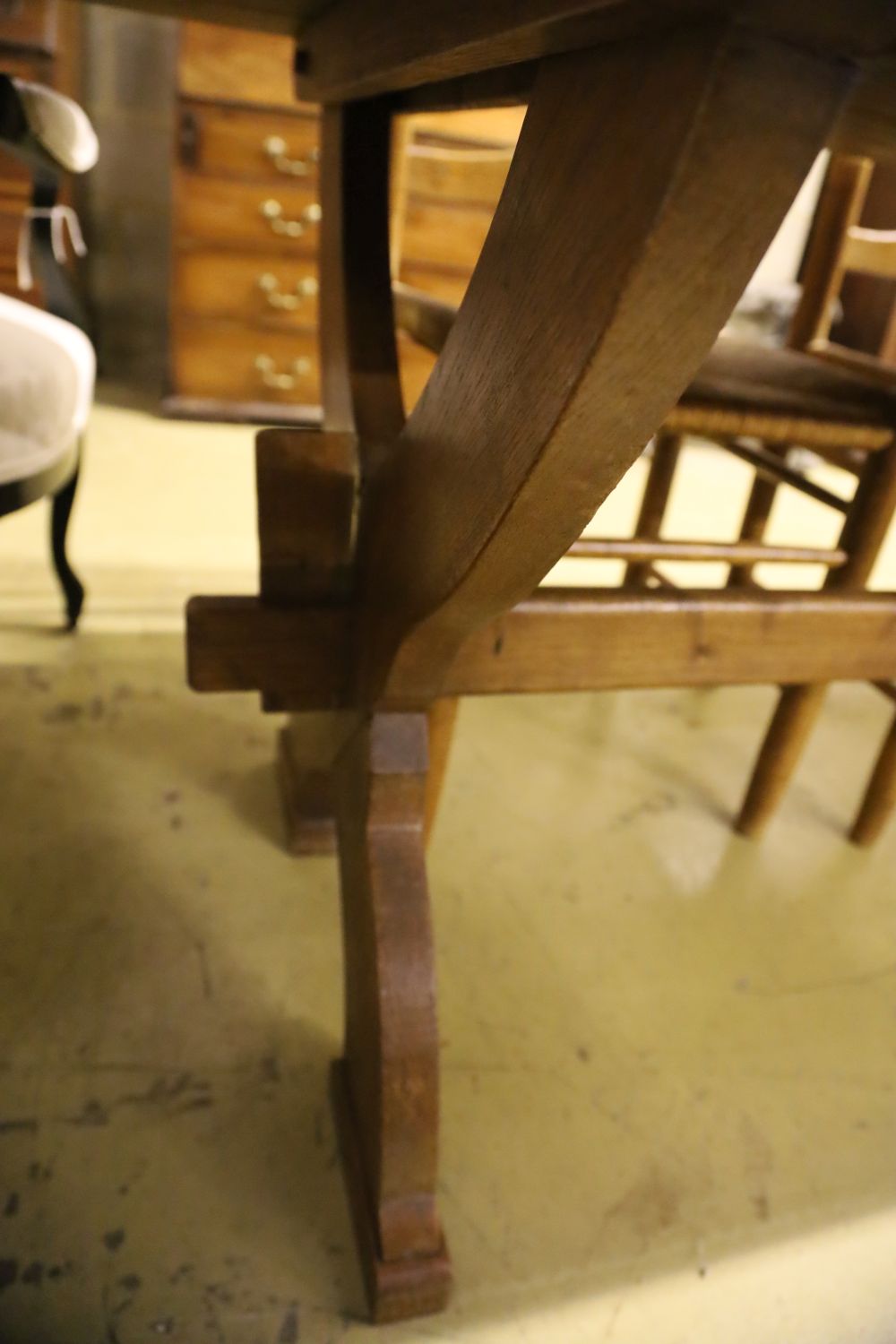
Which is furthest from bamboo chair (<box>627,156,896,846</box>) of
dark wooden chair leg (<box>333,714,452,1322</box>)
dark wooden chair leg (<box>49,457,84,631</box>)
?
dark wooden chair leg (<box>49,457,84,631</box>)

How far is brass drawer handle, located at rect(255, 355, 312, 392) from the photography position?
2.44 m

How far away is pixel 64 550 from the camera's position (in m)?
1.38

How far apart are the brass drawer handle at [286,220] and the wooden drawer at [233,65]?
22 cm

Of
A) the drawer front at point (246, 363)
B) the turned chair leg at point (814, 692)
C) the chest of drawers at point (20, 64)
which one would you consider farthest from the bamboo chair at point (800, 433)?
the chest of drawers at point (20, 64)

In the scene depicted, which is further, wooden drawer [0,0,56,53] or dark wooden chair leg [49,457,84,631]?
wooden drawer [0,0,56,53]

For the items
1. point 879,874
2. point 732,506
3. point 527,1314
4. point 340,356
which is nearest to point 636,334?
point 340,356

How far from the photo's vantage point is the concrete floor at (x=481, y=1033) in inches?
26.9

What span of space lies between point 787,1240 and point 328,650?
601 mm

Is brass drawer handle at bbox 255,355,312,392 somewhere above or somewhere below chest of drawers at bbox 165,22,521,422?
below

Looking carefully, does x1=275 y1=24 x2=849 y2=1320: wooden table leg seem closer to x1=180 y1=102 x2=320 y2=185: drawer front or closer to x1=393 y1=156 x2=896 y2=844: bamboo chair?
x1=393 y1=156 x2=896 y2=844: bamboo chair

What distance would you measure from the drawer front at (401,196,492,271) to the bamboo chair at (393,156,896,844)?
1.16 meters

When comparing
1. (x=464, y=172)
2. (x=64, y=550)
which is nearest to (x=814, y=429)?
(x=464, y=172)

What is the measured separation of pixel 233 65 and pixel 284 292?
0.49 meters

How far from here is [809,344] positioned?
4.83ft
